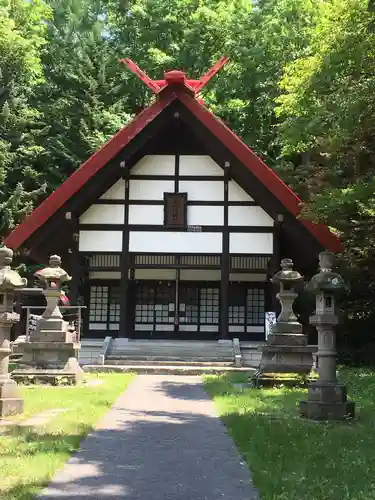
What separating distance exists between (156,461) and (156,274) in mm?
14579

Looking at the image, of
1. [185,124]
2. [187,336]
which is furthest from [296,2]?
[187,336]

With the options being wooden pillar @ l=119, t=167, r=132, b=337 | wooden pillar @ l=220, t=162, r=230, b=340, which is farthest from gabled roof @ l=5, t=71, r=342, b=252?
wooden pillar @ l=119, t=167, r=132, b=337

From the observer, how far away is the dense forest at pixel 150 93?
17719mm

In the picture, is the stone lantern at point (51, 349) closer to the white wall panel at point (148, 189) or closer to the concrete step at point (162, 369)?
the concrete step at point (162, 369)

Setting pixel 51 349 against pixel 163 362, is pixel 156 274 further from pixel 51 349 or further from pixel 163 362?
pixel 51 349

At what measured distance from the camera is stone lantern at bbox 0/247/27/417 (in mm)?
7945

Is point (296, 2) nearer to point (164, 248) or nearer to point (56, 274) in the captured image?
point (164, 248)

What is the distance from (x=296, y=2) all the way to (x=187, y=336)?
635 inches

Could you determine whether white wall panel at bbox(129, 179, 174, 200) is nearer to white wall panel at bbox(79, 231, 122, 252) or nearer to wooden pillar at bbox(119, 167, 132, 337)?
wooden pillar at bbox(119, 167, 132, 337)

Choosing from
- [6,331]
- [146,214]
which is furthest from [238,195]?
[6,331]

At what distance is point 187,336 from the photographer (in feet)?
65.8

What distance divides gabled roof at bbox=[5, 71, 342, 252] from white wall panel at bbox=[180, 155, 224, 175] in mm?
1264

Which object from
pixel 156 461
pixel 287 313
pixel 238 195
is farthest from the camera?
pixel 238 195

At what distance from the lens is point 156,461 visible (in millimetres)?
5777
